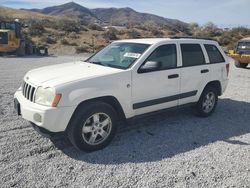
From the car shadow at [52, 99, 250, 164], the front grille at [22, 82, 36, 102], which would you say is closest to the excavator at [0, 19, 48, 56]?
the car shadow at [52, 99, 250, 164]

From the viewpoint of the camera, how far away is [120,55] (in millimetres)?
5391

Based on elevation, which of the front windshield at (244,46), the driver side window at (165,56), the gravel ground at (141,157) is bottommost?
the gravel ground at (141,157)

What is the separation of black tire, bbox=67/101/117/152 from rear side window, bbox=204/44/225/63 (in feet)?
9.77

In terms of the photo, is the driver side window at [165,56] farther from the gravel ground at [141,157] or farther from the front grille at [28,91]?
the front grille at [28,91]

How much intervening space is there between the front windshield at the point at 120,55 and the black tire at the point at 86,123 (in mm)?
896

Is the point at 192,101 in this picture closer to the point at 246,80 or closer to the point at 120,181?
the point at 120,181

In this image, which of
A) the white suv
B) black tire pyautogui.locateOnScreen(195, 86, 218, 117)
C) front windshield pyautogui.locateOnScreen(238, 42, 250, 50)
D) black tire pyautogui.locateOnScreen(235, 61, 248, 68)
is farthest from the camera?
black tire pyautogui.locateOnScreen(235, 61, 248, 68)

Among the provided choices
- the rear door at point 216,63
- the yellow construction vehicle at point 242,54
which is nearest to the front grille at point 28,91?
the rear door at point 216,63

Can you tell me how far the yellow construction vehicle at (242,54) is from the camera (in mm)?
14861

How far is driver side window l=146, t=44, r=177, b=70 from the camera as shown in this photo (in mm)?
5273

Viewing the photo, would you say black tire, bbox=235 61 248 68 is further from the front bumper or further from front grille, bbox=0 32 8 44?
front grille, bbox=0 32 8 44

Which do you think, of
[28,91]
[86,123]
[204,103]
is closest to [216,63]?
[204,103]

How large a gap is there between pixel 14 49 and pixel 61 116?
1718 centimetres

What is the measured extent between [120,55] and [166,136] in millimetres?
1746
